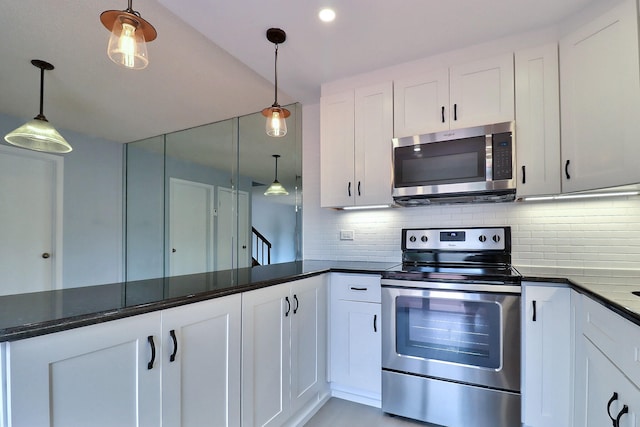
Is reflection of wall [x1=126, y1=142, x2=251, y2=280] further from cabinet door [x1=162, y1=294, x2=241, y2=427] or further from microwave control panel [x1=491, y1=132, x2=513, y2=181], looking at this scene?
microwave control panel [x1=491, y1=132, x2=513, y2=181]

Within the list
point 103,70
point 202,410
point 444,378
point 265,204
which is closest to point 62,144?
point 103,70

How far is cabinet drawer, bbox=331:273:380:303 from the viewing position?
2086mm

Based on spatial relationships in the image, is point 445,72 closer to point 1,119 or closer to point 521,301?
point 521,301

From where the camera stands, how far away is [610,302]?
44.1 inches

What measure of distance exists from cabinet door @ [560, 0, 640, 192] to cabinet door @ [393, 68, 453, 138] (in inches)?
26.8

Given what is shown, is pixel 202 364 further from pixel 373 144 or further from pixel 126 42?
pixel 373 144

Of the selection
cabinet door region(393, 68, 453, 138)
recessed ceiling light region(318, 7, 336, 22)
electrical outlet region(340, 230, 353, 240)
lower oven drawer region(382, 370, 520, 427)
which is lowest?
lower oven drawer region(382, 370, 520, 427)

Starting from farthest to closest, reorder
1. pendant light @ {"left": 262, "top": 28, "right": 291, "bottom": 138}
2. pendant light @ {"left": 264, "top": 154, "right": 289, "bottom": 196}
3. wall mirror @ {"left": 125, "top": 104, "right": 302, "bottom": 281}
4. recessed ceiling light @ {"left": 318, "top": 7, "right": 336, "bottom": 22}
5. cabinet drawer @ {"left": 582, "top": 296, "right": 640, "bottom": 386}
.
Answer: wall mirror @ {"left": 125, "top": 104, "right": 302, "bottom": 281}
pendant light @ {"left": 264, "top": 154, "right": 289, "bottom": 196}
pendant light @ {"left": 262, "top": 28, "right": 291, "bottom": 138}
recessed ceiling light @ {"left": 318, "top": 7, "right": 336, "bottom": 22}
cabinet drawer @ {"left": 582, "top": 296, "right": 640, "bottom": 386}

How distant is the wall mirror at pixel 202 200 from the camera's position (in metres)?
3.93

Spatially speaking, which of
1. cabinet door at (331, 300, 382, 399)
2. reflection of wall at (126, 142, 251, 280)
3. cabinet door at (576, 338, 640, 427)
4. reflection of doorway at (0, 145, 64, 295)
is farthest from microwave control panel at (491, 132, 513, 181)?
reflection of doorway at (0, 145, 64, 295)

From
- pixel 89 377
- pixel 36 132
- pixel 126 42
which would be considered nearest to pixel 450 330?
pixel 89 377

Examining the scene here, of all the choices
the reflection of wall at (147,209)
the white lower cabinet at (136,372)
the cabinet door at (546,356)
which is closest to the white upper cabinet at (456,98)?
the cabinet door at (546,356)

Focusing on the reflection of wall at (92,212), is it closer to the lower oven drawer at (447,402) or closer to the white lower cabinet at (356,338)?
the white lower cabinet at (356,338)

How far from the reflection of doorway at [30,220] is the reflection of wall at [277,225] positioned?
245cm
